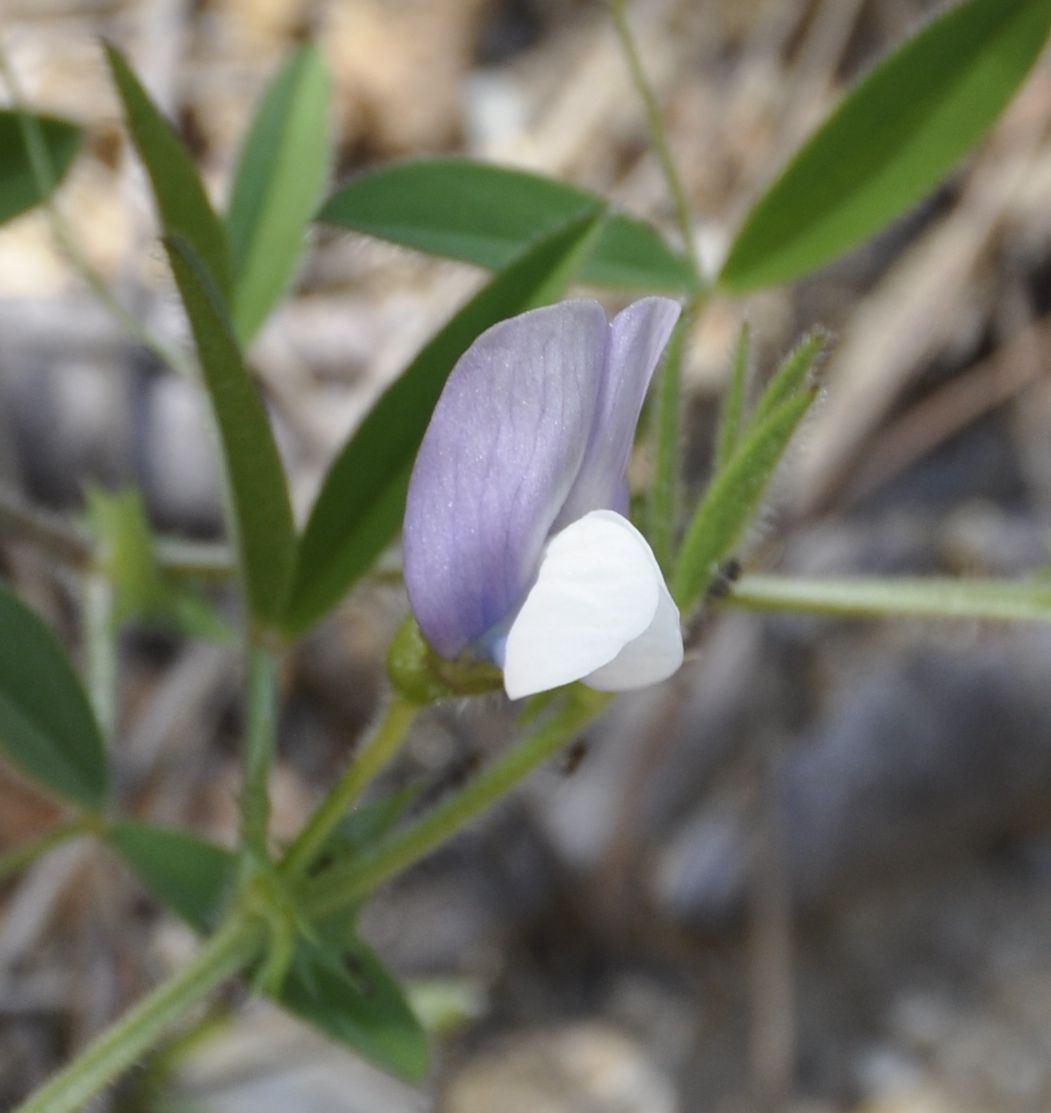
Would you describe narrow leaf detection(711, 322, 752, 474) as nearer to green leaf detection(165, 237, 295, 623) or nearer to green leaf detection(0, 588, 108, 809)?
green leaf detection(165, 237, 295, 623)

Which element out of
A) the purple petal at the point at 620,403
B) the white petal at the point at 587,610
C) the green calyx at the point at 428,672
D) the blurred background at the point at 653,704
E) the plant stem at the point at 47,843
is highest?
the purple petal at the point at 620,403

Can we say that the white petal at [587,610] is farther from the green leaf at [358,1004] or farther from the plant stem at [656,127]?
the plant stem at [656,127]

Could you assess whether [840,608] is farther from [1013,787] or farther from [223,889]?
[1013,787]

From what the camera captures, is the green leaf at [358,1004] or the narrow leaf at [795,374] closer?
the narrow leaf at [795,374]

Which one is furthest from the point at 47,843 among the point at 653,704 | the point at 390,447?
the point at 653,704

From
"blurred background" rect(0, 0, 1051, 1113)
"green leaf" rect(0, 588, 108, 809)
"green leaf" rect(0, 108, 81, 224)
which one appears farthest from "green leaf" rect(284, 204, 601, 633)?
"blurred background" rect(0, 0, 1051, 1113)

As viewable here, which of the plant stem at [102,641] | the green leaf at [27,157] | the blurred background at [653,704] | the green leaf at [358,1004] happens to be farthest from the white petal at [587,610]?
the blurred background at [653,704]

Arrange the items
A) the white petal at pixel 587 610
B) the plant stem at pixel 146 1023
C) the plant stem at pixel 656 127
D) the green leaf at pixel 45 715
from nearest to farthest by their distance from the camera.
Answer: the white petal at pixel 587 610, the plant stem at pixel 146 1023, the green leaf at pixel 45 715, the plant stem at pixel 656 127

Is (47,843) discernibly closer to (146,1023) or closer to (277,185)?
(146,1023)
